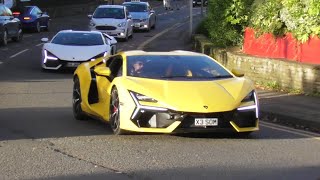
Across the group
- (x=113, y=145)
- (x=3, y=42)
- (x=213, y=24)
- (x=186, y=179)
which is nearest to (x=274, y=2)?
(x=213, y=24)

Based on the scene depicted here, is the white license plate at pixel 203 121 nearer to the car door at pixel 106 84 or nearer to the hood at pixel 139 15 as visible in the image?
the car door at pixel 106 84

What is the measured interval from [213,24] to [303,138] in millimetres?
11185

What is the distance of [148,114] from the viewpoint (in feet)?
28.3

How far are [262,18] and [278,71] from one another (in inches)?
88.4

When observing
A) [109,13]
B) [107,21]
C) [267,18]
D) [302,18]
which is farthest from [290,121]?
[109,13]

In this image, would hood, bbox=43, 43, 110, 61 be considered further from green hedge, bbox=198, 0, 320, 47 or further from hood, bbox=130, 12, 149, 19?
hood, bbox=130, 12, 149, 19

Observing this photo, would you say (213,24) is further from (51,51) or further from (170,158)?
(170,158)

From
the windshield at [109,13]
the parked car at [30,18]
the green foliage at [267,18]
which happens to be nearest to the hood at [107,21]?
the windshield at [109,13]

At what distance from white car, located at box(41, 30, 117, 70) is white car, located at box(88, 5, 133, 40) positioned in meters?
10.0

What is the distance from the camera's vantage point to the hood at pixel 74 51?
18453 millimetres

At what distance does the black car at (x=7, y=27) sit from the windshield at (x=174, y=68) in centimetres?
1706

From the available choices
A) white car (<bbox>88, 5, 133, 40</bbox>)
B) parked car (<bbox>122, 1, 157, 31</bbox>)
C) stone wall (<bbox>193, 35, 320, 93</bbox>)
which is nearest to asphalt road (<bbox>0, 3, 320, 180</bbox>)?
stone wall (<bbox>193, 35, 320, 93</bbox>)

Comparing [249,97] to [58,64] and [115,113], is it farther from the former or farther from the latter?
[58,64]

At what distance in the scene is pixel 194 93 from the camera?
28.7 ft
